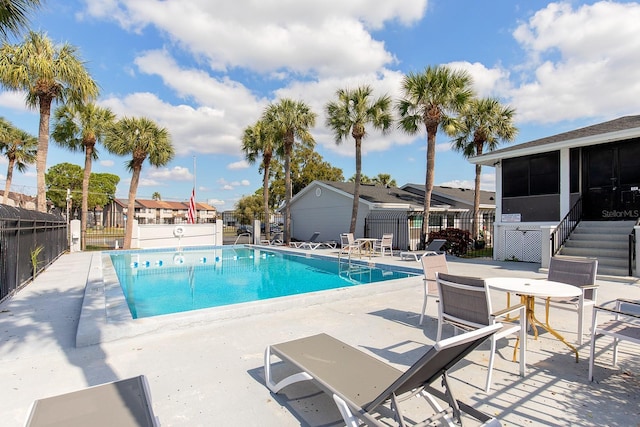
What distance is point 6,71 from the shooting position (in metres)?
10.6

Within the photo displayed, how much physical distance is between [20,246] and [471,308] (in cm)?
938

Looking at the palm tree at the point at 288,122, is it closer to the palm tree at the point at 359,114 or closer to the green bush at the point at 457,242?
the palm tree at the point at 359,114

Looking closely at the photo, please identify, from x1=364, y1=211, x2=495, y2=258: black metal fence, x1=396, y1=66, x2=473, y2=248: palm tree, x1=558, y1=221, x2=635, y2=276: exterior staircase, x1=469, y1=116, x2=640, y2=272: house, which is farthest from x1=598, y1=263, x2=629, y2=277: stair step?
x1=364, y1=211, x2=495, y2=258: black metal fence

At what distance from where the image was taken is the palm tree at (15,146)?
2064 centimetres

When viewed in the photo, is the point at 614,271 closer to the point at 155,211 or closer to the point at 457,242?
the point at 457,242

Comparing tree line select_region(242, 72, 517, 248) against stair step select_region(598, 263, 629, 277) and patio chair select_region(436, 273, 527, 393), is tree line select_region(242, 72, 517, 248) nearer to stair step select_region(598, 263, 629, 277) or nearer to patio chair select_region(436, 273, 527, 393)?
stair step select_region(598, 263, 629, 277)

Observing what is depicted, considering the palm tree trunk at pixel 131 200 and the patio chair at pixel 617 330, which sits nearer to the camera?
the patio chair at pixel 617 330

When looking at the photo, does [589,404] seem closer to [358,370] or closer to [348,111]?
[358,370]

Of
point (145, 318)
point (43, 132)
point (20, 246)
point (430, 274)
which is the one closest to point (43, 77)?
point (43, 132)

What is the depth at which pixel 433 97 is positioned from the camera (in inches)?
620

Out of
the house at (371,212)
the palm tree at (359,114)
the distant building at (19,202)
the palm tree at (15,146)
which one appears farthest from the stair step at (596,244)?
the palm tree at (15,146)

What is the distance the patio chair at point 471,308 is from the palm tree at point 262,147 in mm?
19658

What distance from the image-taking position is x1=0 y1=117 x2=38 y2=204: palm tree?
20642mm

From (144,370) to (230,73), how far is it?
1889cm
